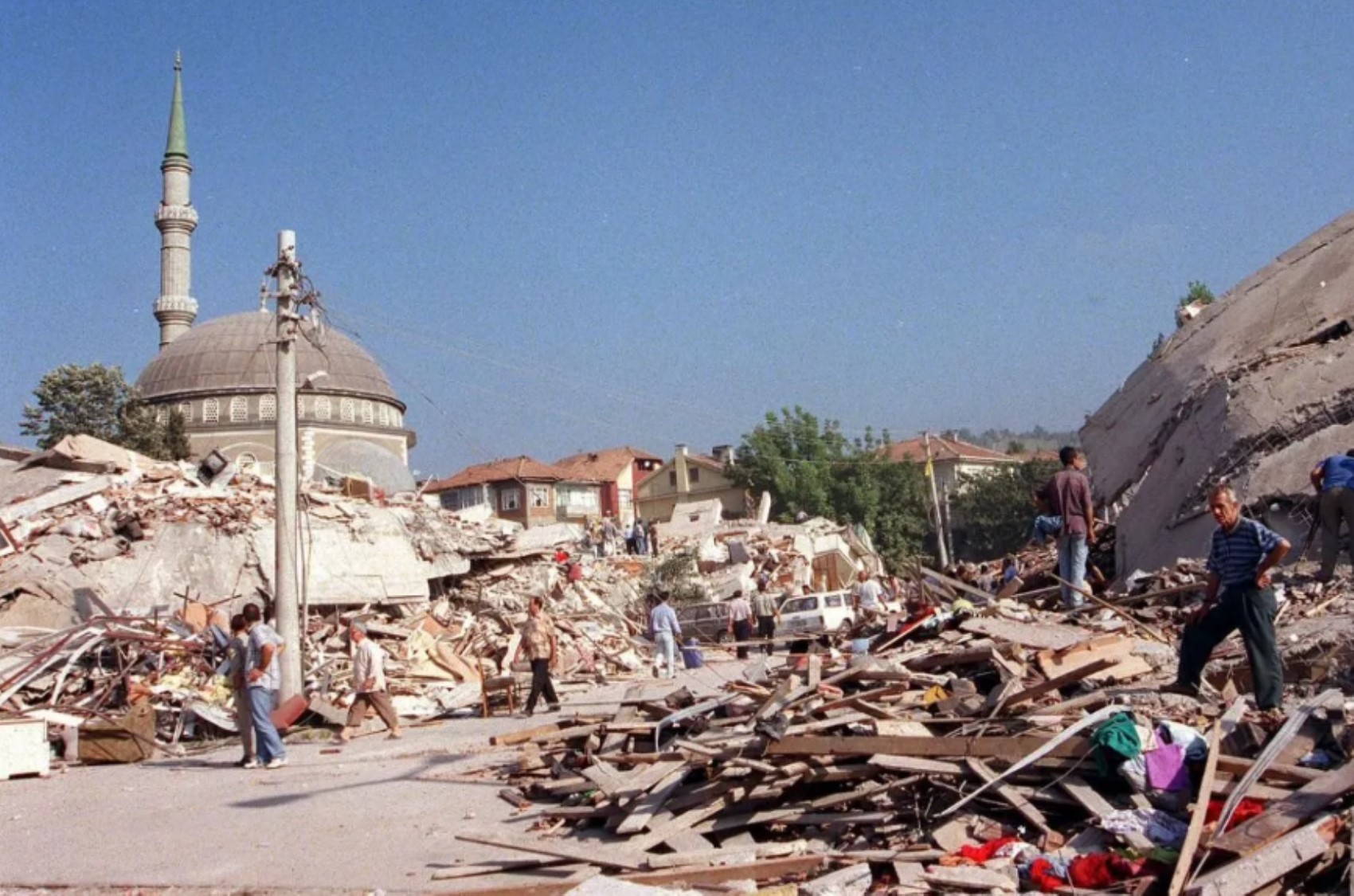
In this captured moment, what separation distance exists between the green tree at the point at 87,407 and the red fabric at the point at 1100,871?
4940 cm

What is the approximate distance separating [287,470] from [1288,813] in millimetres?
15092

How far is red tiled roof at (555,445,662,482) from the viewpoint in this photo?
294 ft

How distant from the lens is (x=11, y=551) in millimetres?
22156

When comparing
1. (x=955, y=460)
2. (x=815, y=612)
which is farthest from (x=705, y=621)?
(x=955, y=460)

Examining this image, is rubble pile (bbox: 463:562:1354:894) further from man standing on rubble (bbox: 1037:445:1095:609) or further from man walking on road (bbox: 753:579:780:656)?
man walking on road (bbox: 753:579:780:656)

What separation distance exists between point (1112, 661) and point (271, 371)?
53.9 m

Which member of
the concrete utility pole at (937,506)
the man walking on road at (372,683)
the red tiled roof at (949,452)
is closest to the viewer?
the man walking on road at (372,683)

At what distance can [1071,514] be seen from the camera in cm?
1284

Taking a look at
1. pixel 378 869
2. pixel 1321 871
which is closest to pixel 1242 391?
pixel 1321 871

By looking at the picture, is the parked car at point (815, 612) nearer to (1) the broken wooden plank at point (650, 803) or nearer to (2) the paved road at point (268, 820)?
(2) the paved road at point (268, 820)

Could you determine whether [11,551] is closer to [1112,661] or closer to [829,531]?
[1112,661]

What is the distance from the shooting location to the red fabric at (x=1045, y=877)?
6211 millimetres

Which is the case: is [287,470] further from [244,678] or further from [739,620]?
[739,620]

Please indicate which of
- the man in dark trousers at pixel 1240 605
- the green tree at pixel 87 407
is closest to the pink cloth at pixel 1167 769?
the man in dark trousers at pixel 1240 605
